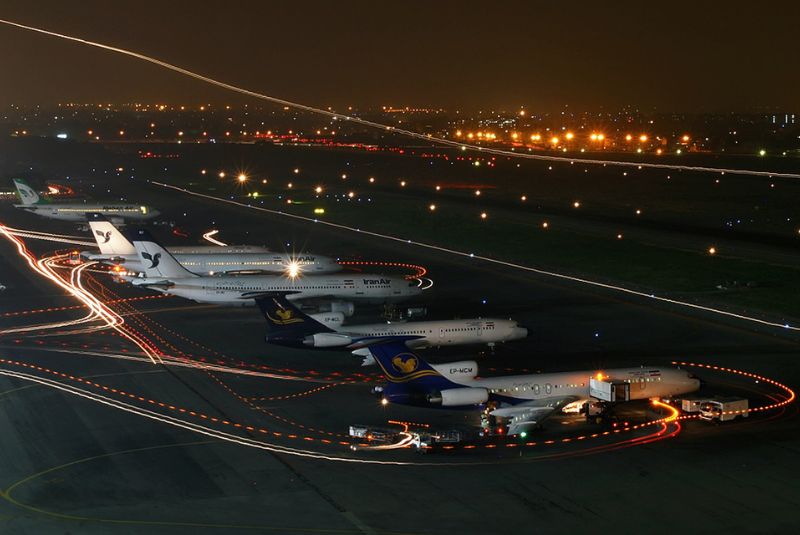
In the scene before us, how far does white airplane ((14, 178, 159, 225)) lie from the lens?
15857cm

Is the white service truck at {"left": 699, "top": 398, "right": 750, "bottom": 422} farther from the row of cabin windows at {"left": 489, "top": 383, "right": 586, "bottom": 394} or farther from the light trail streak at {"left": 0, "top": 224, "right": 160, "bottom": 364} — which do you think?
the light trail streak at {"left": 0, "top": 224, "right": 160, "bottom": 364}

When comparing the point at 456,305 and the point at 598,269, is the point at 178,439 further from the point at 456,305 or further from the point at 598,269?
the point at 598,269

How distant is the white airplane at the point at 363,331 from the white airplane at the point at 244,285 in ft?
44.3

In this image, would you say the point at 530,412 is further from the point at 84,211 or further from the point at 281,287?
the point at 84,211

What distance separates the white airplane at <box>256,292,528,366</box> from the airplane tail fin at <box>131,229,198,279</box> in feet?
71.5

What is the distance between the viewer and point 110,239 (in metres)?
107

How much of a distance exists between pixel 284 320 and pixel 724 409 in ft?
99.9

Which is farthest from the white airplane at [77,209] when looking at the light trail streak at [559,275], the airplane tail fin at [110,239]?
the airplane tail fin at [110,239]

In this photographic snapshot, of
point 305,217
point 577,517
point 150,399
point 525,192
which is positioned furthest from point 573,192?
point 577,517

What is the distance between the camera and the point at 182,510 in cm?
4231

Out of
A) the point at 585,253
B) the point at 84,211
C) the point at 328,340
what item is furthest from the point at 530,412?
the point at 84,211

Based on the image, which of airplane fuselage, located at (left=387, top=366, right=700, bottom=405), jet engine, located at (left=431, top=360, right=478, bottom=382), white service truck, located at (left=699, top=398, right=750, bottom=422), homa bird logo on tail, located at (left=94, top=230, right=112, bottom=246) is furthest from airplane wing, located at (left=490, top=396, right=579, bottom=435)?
homa bird logo on tail, located at (left=94, top=230, right=112, bottom=246)

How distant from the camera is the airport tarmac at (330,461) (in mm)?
41562

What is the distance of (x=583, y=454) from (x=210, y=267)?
6317 centimetres
